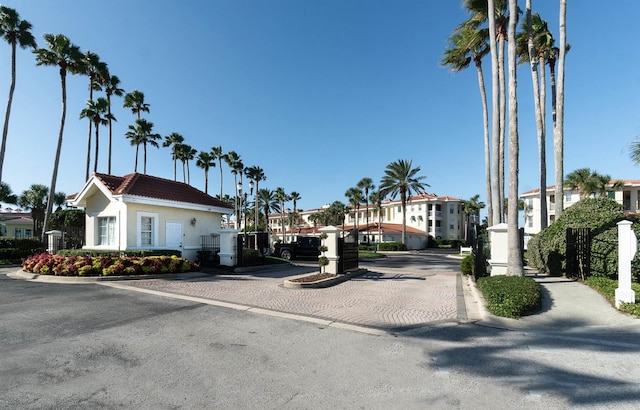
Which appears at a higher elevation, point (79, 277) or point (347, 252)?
Result: point (347, 252)

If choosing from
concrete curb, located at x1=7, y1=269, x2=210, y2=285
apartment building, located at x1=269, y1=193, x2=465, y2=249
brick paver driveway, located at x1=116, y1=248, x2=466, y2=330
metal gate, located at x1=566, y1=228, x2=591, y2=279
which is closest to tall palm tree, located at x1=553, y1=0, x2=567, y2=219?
metal gate, located at x1=566, y1=228, x2=591, y2=279

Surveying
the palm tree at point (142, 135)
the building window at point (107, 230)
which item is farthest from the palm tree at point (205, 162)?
the building window at point (107, 230)

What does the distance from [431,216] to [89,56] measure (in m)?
56.0

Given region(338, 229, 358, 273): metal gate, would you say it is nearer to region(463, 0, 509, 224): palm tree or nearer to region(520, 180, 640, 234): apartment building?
region(463, 0, 509, 224): palm tree

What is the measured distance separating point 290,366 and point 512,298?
549 cm

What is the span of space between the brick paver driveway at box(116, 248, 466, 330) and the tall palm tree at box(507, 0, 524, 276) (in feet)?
6.69

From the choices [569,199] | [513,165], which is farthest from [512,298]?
[569,199]

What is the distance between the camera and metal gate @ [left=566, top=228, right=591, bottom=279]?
1028 centimetres

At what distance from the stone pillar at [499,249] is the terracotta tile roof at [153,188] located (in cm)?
1456

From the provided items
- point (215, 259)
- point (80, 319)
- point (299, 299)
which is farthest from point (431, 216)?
point (80, 319)

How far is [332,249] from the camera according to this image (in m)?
14.0

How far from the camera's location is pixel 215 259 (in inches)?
699

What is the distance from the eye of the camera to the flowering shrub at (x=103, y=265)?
12.4 meters

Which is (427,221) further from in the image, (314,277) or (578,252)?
(314,277)
